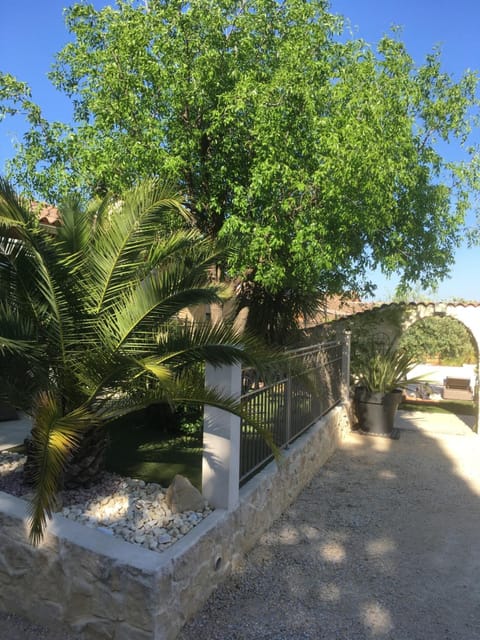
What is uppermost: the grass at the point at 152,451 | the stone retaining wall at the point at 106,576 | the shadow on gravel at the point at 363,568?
the grass at the point at 152,451

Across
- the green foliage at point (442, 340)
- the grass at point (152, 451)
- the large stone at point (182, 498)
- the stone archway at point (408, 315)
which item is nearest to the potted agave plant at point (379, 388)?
the stone archway at point (408, 315)

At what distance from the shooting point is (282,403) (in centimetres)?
579

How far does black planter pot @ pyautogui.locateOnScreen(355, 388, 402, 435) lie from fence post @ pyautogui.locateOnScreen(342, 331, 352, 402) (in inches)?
10.8

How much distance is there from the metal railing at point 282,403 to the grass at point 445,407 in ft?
17.8

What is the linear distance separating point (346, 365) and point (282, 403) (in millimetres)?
4768

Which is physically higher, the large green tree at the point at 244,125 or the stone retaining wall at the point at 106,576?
the large green tree at the point at 244,125

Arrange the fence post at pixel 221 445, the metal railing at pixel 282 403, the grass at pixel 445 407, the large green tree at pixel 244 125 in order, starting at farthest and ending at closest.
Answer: the grass at pixel 445 407 → the large green tree at pixel 244 125 → the metal railing at pixel 282 403 → the fence post at pixel 221 445

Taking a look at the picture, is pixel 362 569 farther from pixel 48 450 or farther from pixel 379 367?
pixel 379 367

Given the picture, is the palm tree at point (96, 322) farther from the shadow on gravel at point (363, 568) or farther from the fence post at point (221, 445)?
the shadow on gravel at point (363, 568)

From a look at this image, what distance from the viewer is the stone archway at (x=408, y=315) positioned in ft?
34.4

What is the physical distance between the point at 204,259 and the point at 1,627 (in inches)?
120

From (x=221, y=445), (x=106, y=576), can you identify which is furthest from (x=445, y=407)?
(x=106, y=576)

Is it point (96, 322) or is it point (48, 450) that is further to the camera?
point (96, 322)

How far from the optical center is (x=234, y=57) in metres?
6.76
